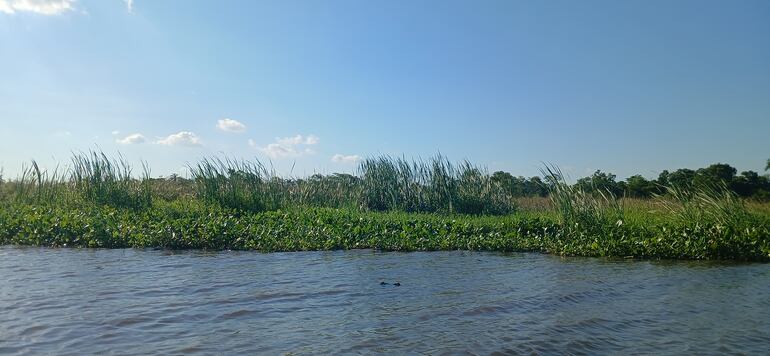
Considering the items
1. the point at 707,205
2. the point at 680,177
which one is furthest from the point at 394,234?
the point at 680,177

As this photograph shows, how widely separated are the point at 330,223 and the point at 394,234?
171 centimetres

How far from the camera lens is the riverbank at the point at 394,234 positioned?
35.6 ft

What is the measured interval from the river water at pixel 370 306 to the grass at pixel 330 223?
3.03 ft

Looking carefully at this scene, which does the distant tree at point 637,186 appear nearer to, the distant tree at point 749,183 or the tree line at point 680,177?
the tree line at point 680,177

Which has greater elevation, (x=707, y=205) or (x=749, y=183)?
(x=749, y=183)

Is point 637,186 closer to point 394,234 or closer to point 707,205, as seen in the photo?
point 707,205

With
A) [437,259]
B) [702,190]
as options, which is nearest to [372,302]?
[437,259]

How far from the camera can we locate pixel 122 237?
453 inches

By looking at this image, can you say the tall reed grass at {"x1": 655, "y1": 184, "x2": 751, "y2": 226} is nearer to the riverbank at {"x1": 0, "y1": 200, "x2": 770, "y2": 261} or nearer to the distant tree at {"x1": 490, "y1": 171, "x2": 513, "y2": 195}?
the riverbank at {"x1": 0, "y1": 200, "x2": 770, "y2": 261}

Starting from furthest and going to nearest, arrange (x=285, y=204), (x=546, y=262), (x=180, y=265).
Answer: (x=285, y=204) < (x=546, y=262) < (x=180, y=265)

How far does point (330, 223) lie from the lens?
43.5 feet

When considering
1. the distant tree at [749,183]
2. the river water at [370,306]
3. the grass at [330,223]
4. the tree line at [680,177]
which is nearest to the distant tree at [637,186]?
the tree line at [680,177]

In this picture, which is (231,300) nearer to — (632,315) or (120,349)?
(120,349)

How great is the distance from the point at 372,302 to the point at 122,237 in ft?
21.8
